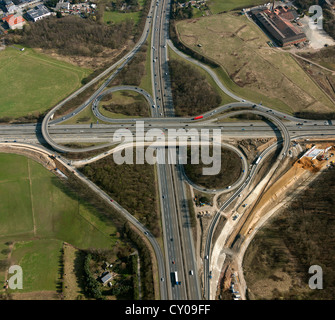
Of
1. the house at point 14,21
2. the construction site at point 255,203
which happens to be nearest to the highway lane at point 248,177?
the construction site at point 255,203

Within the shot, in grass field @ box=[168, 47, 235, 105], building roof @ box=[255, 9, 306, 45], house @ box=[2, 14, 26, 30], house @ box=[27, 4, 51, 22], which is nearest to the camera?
grass field @ box=[168, 47, 235, 105]

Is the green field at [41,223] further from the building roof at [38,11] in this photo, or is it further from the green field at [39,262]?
the building roof at [38,11]

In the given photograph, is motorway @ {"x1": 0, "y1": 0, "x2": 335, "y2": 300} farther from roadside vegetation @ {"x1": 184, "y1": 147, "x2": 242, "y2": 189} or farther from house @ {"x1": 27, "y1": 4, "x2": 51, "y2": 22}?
house @ {"x1": 27, "y1": 4, "x2": 51, "y2": 22}

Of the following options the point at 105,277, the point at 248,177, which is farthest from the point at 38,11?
the point at 105,277

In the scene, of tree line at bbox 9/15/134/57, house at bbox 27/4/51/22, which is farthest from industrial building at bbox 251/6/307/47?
house at bbox 27/4/51/22

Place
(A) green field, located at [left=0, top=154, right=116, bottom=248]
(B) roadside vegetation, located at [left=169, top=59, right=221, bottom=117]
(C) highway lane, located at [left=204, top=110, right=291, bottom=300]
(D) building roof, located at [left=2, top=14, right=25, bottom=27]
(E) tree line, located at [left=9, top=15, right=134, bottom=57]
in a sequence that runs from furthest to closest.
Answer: (D) building roof, located at [left=2, top=14, right=25, bottom=27] < (E) tree line, located at [left=9, top=15, right=134, bottom=57] < (B) roadside vegetation, located at [left=169, top=59, right=221, bottom=117] < (A) green field, located at [left=0, top=154, right=116, bottom=248] < (C) highway lane, located at [left=204, top=110, right=291, bottom=300]
